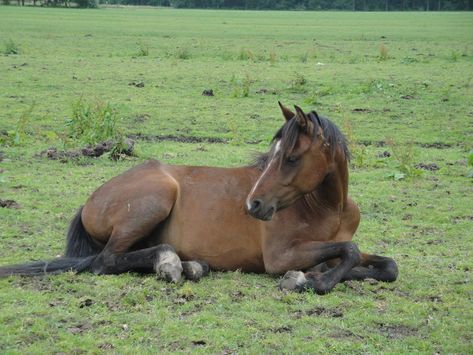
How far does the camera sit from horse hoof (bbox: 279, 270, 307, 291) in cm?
648

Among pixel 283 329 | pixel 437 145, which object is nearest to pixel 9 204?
pixel 283 329

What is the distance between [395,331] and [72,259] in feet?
9.42

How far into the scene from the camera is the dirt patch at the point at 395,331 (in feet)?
18.2

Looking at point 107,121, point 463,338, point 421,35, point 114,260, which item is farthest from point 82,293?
point 421,35

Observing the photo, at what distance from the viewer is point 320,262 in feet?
22.0

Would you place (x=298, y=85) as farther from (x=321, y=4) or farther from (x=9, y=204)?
(x=321, y=4)

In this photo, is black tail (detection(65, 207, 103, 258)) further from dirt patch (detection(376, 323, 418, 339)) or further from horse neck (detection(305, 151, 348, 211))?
dirt patch (detection(376, 323, 418, 339))

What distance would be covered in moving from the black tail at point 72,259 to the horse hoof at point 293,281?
1.69 metres

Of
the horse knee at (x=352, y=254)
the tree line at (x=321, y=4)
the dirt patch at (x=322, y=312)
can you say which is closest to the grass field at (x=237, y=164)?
the dirt patch at (x=322, y=312)

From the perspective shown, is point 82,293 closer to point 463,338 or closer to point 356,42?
point 463,338

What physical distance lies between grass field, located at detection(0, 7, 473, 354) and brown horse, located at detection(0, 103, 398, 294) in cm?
18

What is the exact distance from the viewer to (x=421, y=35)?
147 ft

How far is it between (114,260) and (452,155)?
26.5ft

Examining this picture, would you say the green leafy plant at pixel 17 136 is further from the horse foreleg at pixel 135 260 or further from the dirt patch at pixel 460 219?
the dirt patch at pixel 460 219
